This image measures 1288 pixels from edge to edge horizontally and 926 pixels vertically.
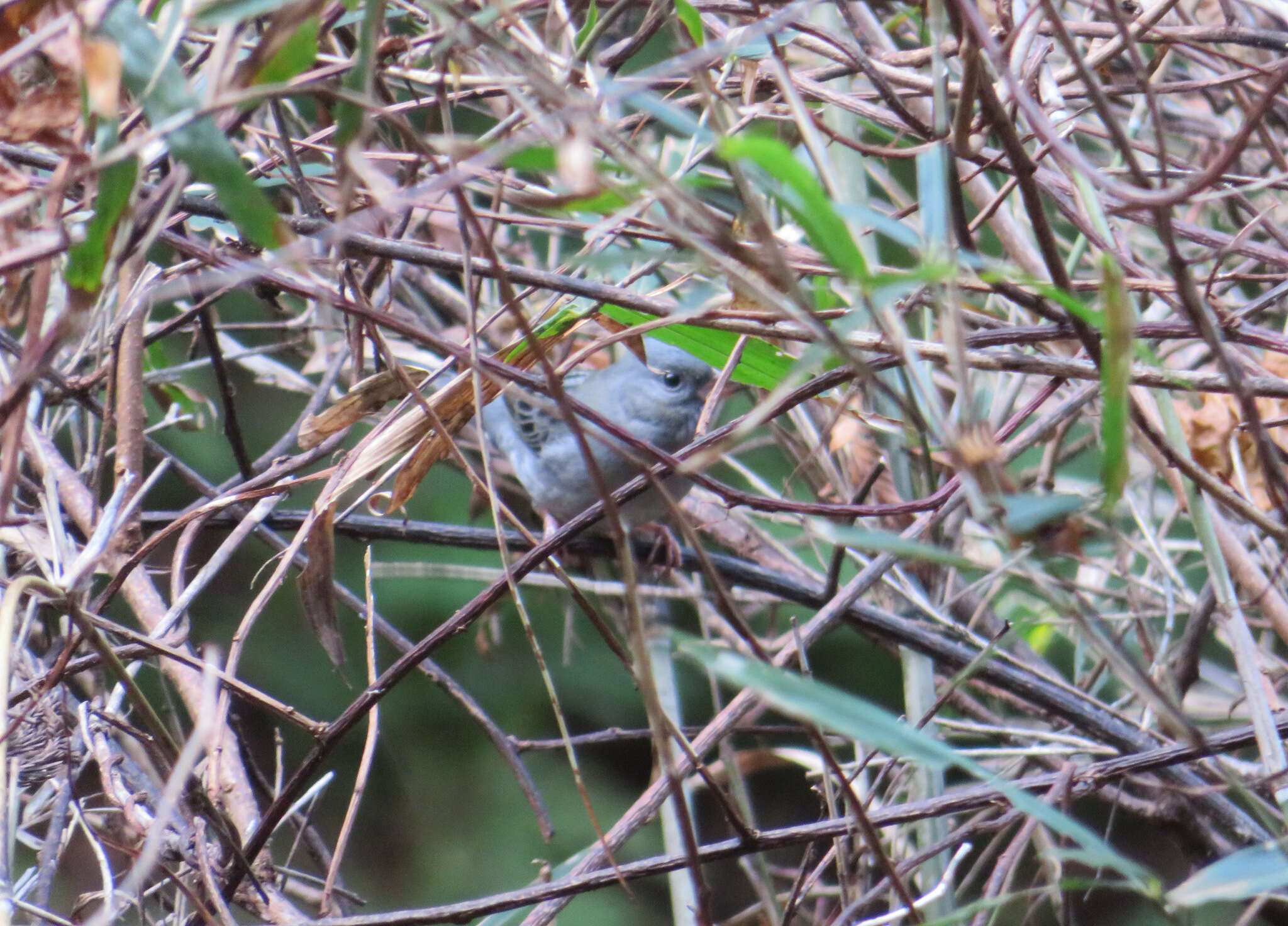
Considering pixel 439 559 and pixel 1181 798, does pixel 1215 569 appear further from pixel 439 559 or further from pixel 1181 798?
pixel 439 559

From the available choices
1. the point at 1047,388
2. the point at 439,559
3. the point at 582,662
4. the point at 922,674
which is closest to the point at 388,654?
the point at 439,559

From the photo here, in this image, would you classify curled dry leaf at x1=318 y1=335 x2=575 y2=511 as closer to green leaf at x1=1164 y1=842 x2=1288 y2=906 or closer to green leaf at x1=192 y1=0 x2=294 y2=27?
green leaf at x1=192 y1=0 x2=294 y2=27

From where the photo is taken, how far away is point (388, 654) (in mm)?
4730

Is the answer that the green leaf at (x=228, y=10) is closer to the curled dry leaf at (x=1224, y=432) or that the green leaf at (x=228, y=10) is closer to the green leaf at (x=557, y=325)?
the green leaf at (x=557, y=325)

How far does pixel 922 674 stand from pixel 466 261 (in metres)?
1.36

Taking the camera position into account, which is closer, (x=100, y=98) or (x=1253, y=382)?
(x=100, y=98)

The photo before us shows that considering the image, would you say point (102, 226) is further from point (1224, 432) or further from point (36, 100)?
point (1224, 432)

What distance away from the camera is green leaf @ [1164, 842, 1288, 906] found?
0.83 meters

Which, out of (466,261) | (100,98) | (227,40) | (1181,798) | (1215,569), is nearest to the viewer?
(100,98)

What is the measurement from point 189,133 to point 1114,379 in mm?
747

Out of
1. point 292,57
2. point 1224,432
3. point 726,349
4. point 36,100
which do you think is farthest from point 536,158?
point 1224,432

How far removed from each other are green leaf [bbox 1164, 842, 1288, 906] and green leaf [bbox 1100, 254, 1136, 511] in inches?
11.4

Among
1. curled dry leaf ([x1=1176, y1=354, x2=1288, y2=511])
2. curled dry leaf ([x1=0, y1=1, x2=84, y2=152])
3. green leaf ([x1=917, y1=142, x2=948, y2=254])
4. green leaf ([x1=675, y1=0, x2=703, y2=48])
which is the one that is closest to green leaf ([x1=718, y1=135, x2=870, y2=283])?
green leaf ([x1=917, y1=142, x2=948, y2=254])

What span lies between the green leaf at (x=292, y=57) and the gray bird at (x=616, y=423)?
227 cm
